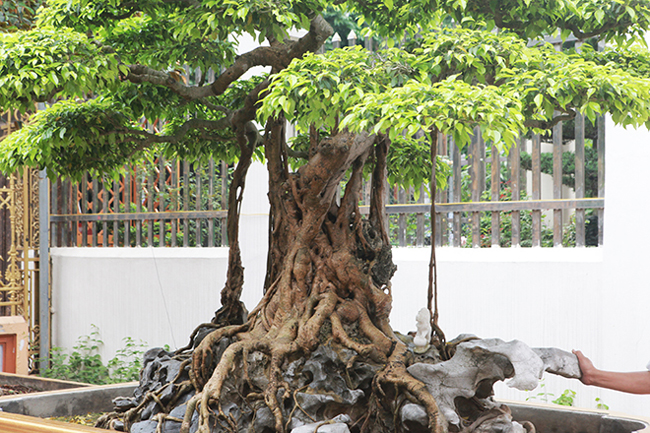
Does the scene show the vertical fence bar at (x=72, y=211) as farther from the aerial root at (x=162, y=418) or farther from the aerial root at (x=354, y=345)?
the aerial root at (x=354, y=345)

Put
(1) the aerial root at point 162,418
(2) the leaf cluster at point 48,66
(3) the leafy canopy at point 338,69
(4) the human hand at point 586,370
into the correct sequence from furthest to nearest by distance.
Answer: (1) the aerial root at point 162,418
(4) the human hand at point 586,370
(2) the leaf cluster at point 48,66
(3) the leafy canopy at point 338,69

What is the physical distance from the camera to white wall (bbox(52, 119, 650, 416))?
3.13 metres

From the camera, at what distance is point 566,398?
3.32m

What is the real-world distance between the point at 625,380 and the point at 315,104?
4.23 ft

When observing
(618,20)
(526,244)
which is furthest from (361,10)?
(526,244)

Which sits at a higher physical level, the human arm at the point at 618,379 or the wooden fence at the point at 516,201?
the wooden fence at the point at 516,201

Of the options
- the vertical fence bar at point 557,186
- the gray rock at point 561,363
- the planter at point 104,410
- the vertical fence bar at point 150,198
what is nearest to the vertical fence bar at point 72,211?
the vertical fence bar at point 150,198

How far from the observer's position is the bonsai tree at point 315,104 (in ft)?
5.47

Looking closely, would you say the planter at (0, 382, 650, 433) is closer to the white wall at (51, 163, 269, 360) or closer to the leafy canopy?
the leafy canopy

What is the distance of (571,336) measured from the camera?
334 centimetres

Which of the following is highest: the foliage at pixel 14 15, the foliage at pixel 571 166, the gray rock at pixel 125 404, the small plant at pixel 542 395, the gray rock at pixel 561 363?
the foliage at pixel 14 15

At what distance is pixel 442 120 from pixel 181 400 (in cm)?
148

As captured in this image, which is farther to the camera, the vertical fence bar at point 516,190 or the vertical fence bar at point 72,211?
the vertical fence bar at point 72,211

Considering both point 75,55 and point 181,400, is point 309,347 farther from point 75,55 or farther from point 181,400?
point 75,55
